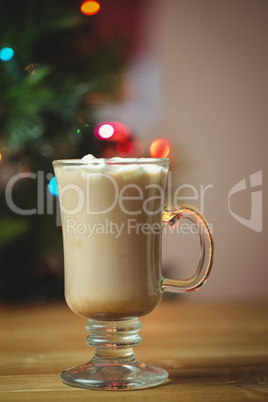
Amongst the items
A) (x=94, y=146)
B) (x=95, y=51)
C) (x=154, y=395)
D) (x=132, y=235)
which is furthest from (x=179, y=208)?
(x=95, y=51)

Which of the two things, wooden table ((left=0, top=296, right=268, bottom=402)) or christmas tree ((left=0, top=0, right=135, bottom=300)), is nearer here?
wooden table ((left=0, top=296, right=268, bottom=402))

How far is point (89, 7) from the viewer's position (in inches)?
78.5

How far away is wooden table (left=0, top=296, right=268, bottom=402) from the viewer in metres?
0.88

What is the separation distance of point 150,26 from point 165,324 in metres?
1.97

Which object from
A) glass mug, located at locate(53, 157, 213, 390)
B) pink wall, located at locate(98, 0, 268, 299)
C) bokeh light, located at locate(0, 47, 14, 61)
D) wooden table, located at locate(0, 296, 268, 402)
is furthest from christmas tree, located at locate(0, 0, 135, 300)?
pink wall, located at locate(98, 0, 268, 299)

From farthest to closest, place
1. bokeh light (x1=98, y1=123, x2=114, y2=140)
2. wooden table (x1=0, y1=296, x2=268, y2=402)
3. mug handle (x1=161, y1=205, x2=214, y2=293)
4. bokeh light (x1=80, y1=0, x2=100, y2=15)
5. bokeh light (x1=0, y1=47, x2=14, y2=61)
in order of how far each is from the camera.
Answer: bokeh light (x1=80, y1=0, x2=100, y2=15), bokeh light (x1=98, y1=123, x2=114, y2=140), bokeh light (x1=0, y1=47, x2=14, y2=61), mug handle (x1=161, y1=205, x2=214, y2=293), wooden table (x1=0, y1=296, x2=268, y2=402)

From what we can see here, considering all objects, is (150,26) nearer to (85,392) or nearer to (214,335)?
(214,335)

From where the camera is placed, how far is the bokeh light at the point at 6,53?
1655mm

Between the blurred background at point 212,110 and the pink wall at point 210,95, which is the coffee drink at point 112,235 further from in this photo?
the pink wall at point 210,95

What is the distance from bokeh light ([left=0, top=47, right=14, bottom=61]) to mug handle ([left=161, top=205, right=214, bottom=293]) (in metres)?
0.87

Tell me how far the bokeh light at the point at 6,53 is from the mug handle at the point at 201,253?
0.87 metres

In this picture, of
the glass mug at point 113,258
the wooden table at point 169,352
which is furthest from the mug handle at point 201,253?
the wooden table at point 169,352

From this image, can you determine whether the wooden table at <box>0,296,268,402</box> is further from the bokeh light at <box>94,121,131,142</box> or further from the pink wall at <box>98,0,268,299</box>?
the pink wall at <box>98,0,268,299</box>

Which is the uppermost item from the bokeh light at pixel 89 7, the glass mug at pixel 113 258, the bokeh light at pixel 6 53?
the bokeh light at pixel 89 7
